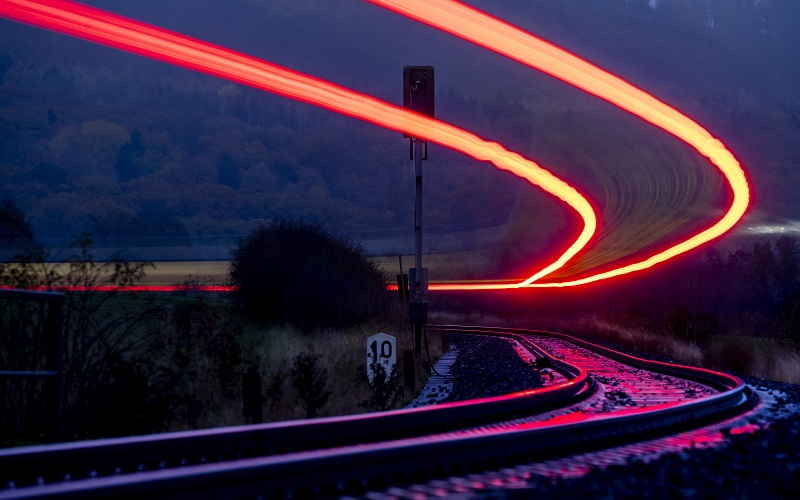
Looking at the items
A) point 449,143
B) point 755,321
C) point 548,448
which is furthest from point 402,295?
point 755,321

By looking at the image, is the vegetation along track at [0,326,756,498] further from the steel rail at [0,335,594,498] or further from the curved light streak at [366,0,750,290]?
the curved light streak at [366,0,750,290]

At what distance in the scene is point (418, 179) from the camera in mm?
26281

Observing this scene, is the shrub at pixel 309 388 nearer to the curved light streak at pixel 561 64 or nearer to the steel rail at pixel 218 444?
the steel rail at pixel 218 444

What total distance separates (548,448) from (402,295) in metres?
18.7

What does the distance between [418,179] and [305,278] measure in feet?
48.9

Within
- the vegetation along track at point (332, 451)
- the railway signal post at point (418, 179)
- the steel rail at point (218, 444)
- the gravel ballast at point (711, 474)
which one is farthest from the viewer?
the railway signal post at point (418, 179)

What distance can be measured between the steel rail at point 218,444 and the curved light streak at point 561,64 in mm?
7900

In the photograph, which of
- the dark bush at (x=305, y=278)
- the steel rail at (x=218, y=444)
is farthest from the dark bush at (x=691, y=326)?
the steel rail at (x=218, y=444)

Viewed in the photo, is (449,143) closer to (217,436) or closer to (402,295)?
(402,295)

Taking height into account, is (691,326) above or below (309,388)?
above

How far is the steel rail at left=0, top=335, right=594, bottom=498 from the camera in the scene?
244 inches

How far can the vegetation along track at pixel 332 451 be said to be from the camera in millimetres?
5312

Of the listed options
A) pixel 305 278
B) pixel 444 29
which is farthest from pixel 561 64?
pixel 305 278

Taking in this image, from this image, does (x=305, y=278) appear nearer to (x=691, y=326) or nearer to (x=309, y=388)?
(x=691, y=326)
